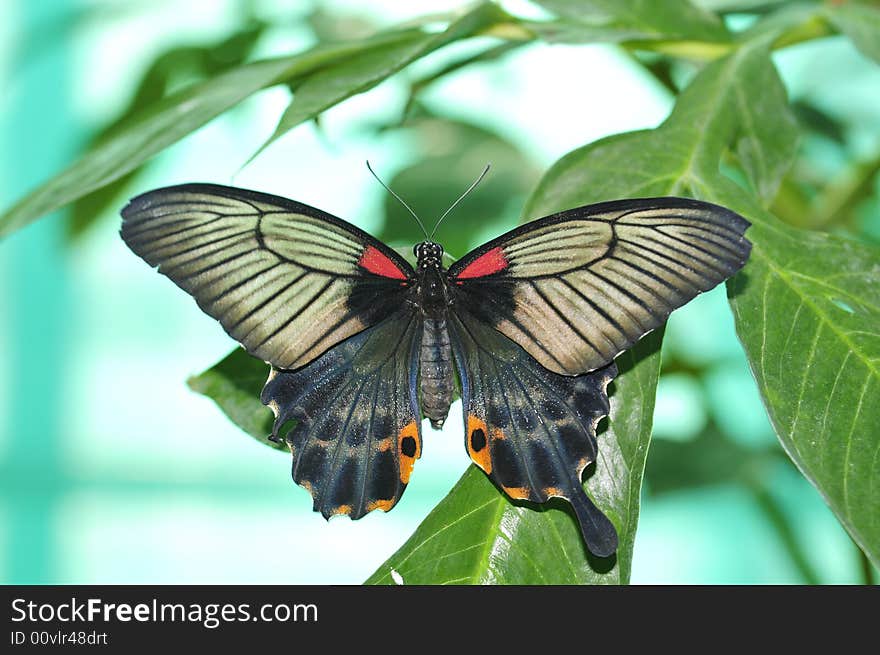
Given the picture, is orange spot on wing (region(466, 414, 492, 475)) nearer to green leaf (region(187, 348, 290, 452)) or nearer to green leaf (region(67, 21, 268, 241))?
green leaf (region(187, 348, 290, 452))

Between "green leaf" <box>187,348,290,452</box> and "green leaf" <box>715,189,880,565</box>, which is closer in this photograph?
"green leaf" <box>715,189,880,565</box>

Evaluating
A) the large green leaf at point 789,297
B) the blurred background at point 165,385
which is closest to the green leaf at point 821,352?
the large green leaf at point 789,297

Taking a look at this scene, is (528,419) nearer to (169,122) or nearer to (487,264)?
(487,264)

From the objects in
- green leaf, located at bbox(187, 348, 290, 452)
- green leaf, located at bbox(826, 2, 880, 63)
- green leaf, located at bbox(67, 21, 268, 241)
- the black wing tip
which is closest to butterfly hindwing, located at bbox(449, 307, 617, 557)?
the black wing tip

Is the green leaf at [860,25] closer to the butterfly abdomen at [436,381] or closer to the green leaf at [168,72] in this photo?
the butterfly abdomen at [436,381]

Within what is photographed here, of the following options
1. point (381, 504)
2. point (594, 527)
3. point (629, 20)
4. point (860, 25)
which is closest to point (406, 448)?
point (381, 504)
